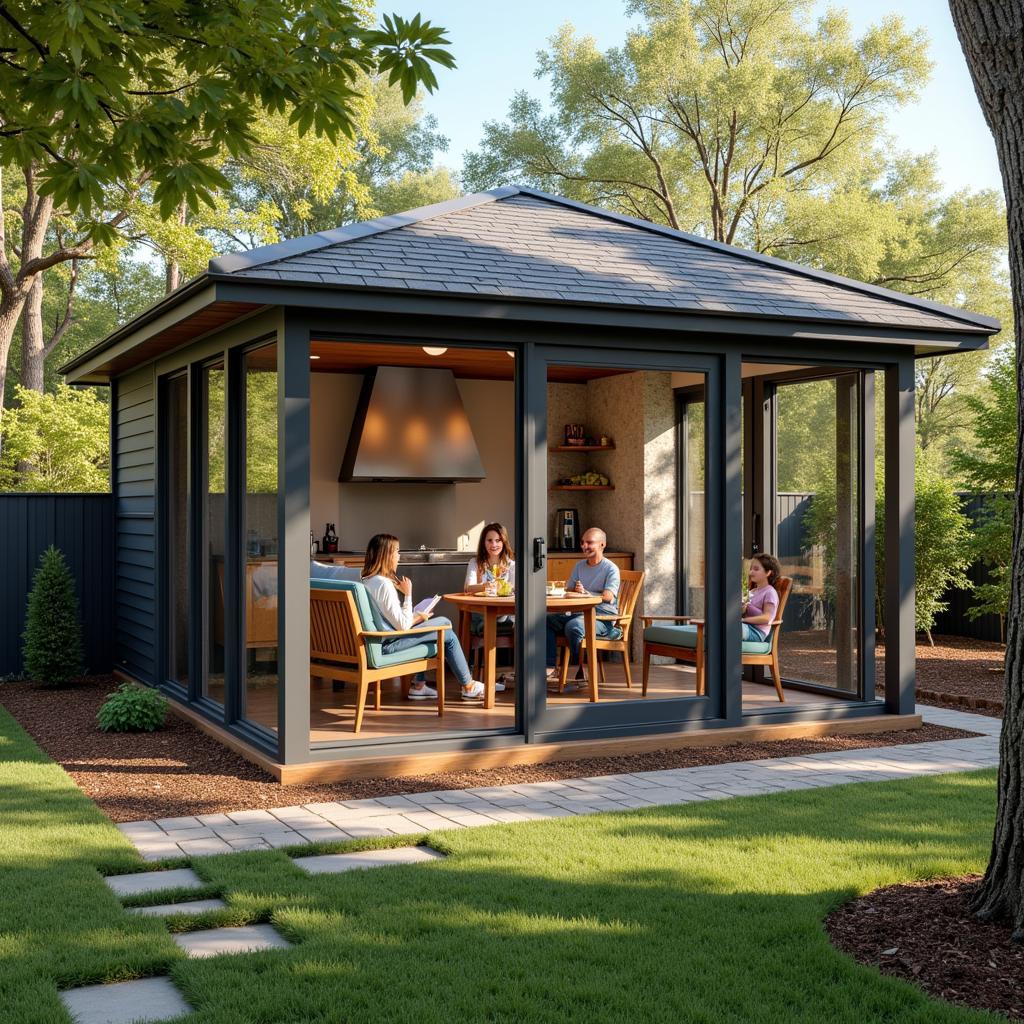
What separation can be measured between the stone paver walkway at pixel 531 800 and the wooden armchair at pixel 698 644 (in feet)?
3.30

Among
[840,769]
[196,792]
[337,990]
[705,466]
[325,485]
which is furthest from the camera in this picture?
[325,485]

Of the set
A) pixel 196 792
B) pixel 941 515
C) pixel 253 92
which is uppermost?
pixel 253 92

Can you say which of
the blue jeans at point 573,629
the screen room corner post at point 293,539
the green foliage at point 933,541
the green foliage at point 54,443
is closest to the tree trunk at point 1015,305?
the screen room corner post at point 293,539

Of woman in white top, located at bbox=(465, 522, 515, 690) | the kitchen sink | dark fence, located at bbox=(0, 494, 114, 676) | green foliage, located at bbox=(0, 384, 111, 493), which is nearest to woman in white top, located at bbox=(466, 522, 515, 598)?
woman in white top, located at bbox=(465, 522, 515, 690)

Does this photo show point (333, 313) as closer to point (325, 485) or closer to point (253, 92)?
point (253, 92)

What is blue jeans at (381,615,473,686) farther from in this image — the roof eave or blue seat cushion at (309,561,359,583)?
the roof eave

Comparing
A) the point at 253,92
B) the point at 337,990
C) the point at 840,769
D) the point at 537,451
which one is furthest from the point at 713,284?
the point at 337,990

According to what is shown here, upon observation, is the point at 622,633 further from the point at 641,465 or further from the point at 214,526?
the point at 214,526

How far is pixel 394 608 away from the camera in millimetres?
7777

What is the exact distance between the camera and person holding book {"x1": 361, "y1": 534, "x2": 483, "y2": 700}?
7.79 m

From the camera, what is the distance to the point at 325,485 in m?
11.6

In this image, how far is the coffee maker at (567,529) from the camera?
11.3m

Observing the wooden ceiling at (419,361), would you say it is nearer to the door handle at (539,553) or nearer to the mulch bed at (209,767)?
the door handle at (539,553)

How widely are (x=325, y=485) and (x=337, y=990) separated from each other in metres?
8.38
